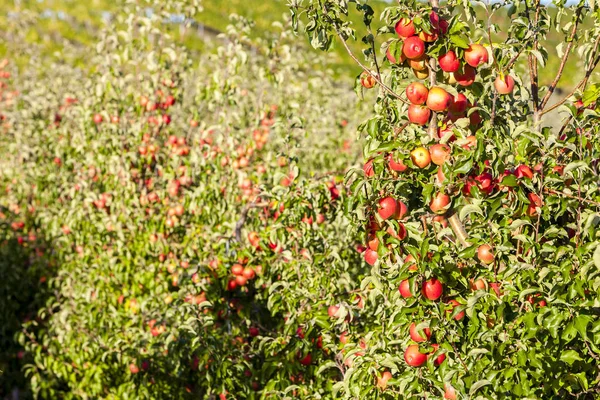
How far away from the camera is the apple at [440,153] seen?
257cm

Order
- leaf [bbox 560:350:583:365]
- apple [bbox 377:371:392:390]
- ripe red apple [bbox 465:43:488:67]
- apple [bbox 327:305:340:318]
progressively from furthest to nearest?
1. apple [bbox 327:305:340:318]
2. apple [bbox 377:371:392:390]
3. ripe red apple [bbox 465:43:488:67]
4. leaf [bbox 560:350:583:365]

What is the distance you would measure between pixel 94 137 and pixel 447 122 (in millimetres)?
3669

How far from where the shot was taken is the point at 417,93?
266 centimetres

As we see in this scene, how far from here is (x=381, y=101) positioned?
2.88 m

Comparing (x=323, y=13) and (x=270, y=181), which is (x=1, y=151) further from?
(x=323, y=13)

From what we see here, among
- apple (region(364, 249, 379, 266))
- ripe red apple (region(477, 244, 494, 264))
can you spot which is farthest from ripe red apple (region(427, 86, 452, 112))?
apple (region(364, 249, 379, 266))

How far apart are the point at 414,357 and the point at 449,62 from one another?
121 cm

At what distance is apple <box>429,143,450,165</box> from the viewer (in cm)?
257

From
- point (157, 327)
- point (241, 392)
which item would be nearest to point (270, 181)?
point (157, 327)

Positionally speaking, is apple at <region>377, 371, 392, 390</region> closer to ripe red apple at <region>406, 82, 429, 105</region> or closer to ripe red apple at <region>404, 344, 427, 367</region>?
ripe red apple at <region>404, 344, 427, 367</region>

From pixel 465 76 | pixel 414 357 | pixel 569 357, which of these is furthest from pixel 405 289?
pixel 465 76

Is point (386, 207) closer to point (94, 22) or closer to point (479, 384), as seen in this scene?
point (479, 384)

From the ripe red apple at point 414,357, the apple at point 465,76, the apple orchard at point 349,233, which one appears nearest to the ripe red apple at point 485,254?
the apple orchard at point 349,233

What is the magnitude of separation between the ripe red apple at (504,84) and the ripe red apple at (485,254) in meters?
0.66
